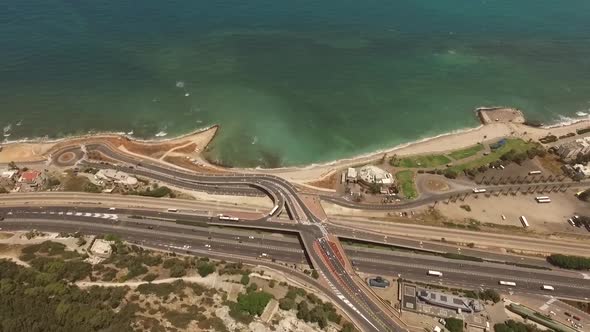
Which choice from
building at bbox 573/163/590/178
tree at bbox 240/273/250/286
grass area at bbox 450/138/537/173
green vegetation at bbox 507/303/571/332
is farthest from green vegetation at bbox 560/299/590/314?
tree at bbox 240/273/250/286

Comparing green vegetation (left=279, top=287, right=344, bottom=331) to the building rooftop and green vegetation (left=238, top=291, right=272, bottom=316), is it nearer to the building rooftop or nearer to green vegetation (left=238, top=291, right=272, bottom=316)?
green vegetation (left=238, top=291, right=272, bottom=316)

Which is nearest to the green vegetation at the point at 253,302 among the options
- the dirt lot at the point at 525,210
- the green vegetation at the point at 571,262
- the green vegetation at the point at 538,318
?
the green vegetation at the point at 538,318

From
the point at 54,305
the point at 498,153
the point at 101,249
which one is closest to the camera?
the point at 54,305

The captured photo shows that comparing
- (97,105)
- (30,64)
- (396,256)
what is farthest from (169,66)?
(396,256)

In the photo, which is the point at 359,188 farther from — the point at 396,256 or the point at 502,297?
the point at 502,297

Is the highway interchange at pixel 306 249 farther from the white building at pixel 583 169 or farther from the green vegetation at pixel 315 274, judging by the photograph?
the white building at pixel 583 169

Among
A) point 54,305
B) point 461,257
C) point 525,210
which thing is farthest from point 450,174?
point 54,305

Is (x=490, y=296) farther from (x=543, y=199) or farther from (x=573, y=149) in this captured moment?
(x=573, y=149)
